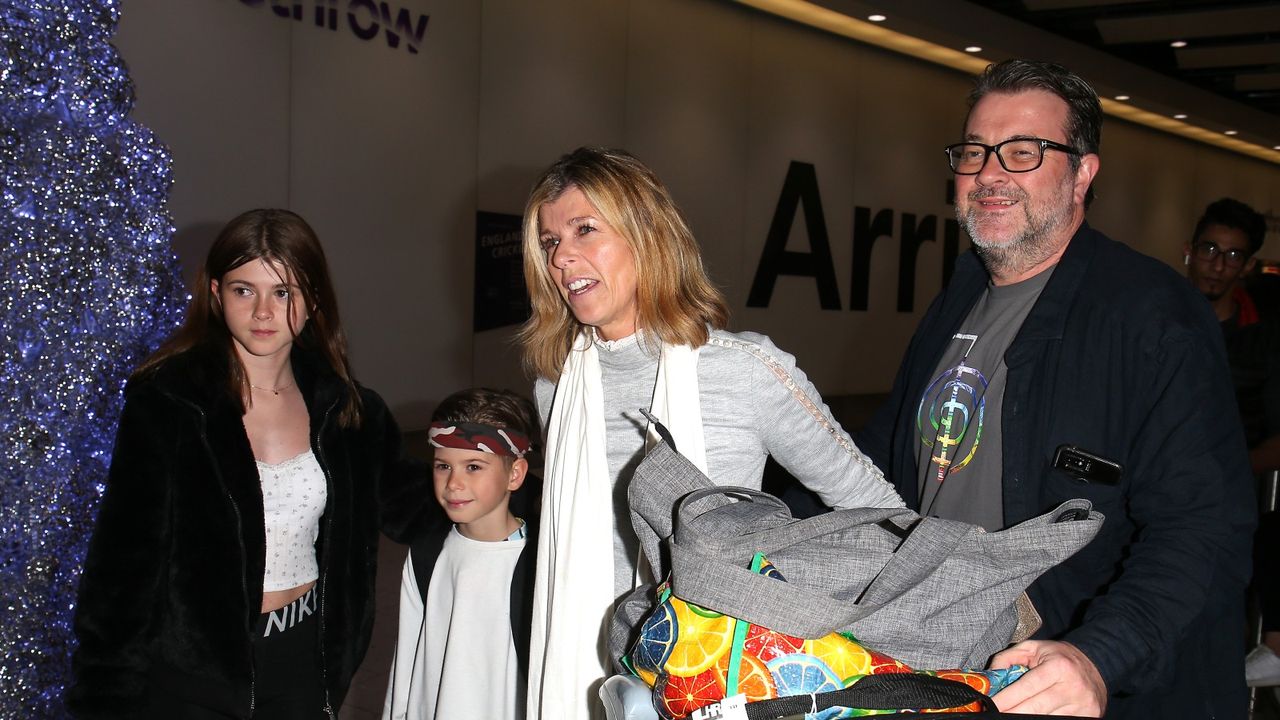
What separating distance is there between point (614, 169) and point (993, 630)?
97cm

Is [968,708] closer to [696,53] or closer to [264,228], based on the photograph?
[264,228]

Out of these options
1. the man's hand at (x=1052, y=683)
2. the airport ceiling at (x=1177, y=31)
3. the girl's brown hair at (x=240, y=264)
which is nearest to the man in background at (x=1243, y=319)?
the man's hand at (x=1052, y=683)

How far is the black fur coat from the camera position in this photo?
1923mm

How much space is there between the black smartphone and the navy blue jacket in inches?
0.6

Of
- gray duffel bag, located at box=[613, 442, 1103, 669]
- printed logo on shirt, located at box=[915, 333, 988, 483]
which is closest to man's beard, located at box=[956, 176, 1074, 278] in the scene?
printed logo on shirt, located at box=[915, 333, 988, 483]

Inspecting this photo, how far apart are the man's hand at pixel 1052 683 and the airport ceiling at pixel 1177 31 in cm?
1116

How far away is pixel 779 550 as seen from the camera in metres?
1.19

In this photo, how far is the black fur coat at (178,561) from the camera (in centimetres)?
192

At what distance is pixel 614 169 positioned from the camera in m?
1.77

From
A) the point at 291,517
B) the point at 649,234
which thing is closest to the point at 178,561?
the point at 291,517

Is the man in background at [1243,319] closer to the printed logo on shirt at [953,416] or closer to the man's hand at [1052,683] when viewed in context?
the printed logo on shirt at [953,416]

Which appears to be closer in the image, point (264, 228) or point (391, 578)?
point (264, 228)

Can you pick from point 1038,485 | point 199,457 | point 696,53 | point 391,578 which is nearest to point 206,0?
point 391,578

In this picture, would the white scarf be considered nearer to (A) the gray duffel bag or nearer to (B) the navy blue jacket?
(A) the gray duffel bag
